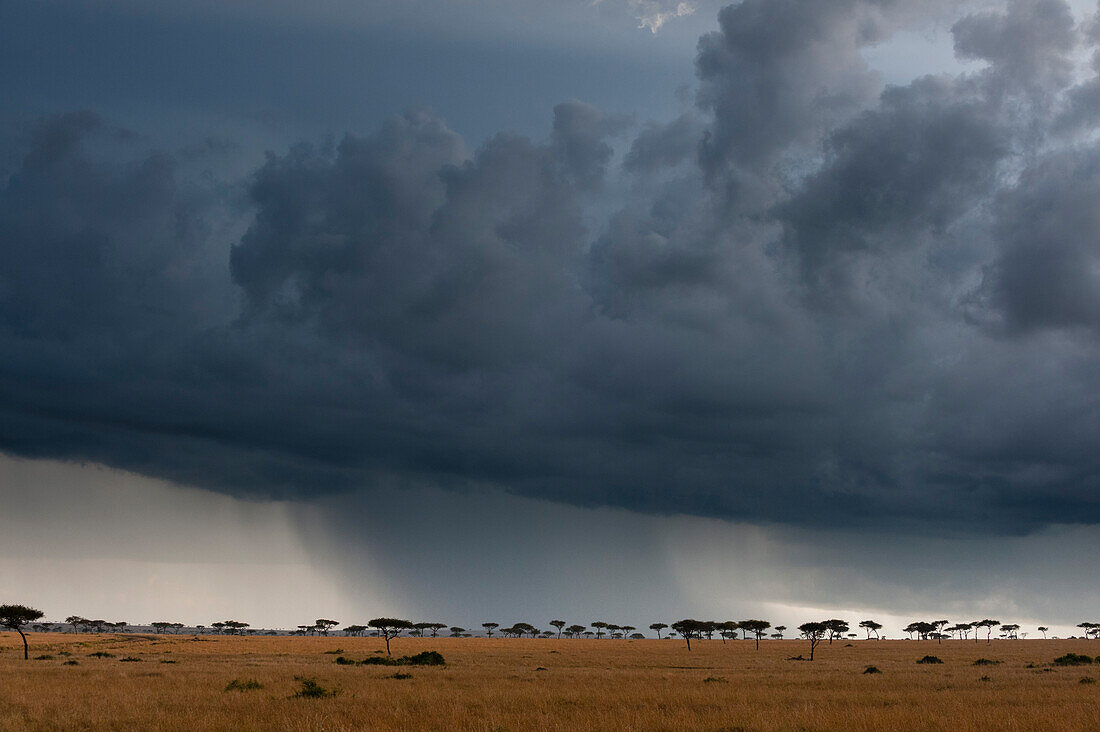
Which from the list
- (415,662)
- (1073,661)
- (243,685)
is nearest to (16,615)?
(415,662)

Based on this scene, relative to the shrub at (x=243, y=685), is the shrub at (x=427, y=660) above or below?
below

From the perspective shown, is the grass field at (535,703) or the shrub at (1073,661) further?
the shrub at (1073,661)

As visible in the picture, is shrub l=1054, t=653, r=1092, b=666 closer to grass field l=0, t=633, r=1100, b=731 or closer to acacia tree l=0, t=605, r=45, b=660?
grass field l=0, t=633, r=1100, b=731

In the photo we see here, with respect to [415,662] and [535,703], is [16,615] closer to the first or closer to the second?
[415,662]

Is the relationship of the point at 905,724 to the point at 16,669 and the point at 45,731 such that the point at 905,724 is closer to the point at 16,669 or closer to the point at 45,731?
the point at 45,731

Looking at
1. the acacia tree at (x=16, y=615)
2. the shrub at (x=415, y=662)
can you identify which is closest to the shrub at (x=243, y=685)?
the shrub at (x=415, y=662)

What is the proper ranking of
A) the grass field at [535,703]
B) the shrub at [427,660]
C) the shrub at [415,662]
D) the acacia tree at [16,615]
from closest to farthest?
1. the grass field at [535,703]
2. the shrub at [415,662]
3. the shrub at [427,660]
4. the acacia tree at [16,615]

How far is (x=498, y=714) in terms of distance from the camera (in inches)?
1061

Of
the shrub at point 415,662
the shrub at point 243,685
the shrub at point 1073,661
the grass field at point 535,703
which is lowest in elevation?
the shrub at point 415,662

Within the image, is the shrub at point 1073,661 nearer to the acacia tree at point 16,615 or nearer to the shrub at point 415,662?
the shrub at point 415,662

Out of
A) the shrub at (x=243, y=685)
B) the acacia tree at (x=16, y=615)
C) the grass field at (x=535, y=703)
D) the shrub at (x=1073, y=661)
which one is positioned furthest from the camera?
the acacia tree at (x=16, y=615)

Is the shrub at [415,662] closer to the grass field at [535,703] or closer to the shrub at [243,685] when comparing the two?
the grass field at [535,703]

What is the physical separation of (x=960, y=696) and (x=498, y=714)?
73.1 ft

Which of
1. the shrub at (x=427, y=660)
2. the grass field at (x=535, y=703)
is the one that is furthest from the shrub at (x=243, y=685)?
the shrub at (x=427, y=660)
